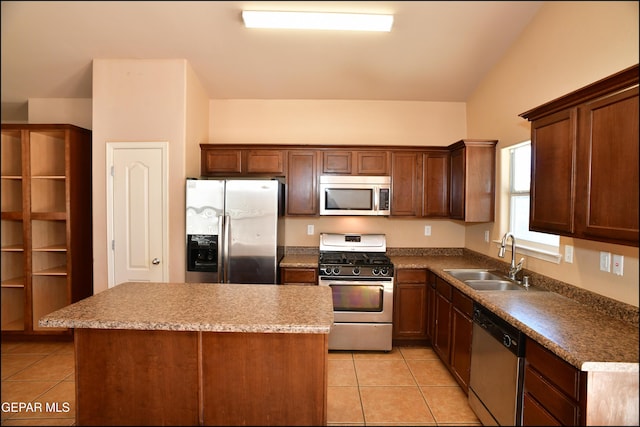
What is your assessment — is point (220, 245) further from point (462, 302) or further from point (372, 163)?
point (462, 302)

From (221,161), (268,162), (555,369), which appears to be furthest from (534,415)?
(221,161)

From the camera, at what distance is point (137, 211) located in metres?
3.19

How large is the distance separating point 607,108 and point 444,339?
2.17 metres

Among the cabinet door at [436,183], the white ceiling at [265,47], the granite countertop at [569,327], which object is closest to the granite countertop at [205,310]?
the granite countertop at [569,327]

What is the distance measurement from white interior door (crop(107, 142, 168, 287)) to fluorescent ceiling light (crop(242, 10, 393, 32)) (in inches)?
59.2

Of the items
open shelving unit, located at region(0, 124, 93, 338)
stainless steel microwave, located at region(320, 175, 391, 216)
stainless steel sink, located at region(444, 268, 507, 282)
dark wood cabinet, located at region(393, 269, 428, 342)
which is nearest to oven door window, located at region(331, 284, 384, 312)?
dark wood cabinet, located at region(393, 269, 428, 342)

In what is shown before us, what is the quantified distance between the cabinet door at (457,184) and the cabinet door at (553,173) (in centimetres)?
121

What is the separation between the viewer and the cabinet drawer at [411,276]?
3.38 metres

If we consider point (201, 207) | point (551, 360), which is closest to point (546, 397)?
point (551, 360)

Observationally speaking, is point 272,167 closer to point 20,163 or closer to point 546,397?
point 20,163

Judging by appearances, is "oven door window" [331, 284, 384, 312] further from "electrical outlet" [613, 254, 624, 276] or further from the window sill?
"electrical outlet" [613, 254, 624, 276]

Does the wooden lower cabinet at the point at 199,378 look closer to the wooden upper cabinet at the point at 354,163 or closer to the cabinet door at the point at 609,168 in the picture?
the cabinet door at the point at 609,168

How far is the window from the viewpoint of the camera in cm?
277

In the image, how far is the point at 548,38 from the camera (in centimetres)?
215
